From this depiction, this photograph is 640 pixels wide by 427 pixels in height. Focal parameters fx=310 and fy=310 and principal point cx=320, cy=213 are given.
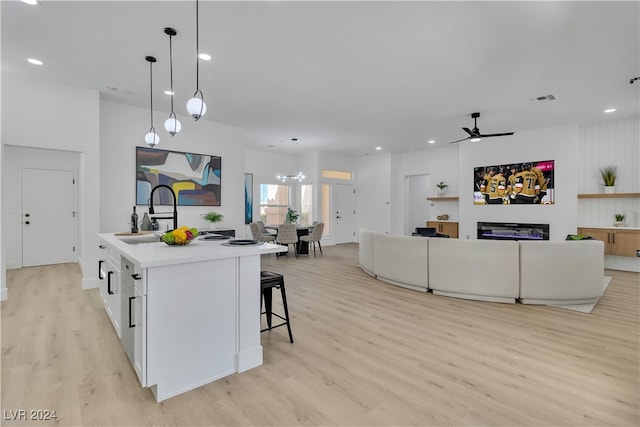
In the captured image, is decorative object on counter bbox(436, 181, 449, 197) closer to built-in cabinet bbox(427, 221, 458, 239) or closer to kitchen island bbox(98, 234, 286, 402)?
built-in cabinet bbox(427, 221, 458, 239)

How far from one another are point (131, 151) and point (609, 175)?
8.95 metres

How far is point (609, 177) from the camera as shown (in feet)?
19.9

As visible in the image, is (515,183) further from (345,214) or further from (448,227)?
(345,214)

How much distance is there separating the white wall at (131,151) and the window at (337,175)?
13.0 feet

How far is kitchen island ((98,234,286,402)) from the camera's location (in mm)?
Result: 1958

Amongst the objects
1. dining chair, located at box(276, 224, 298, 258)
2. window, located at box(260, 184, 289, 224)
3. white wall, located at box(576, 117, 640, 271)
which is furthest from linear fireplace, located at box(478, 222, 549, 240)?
window, located at box(260, 184, 289, 224)

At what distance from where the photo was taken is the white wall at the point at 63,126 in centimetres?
411

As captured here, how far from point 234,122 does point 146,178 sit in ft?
6.50

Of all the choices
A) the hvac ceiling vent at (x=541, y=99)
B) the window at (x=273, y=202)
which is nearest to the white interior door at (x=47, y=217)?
the window at (x=273, y=202)

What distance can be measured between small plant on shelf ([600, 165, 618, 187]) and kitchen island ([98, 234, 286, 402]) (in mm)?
7092

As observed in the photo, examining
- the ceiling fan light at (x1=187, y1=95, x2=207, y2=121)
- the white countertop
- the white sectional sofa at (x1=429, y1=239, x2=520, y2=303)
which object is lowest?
the white sectional sofa at (x1=429, y1=239, x2=520, y2=303)

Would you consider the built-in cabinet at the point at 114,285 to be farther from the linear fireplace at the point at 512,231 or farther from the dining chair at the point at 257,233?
the linear fireplace at the point at 512,231

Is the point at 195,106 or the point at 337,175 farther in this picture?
the point at 337,175

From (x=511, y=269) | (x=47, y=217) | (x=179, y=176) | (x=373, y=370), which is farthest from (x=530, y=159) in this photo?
(x=47, y=217)
